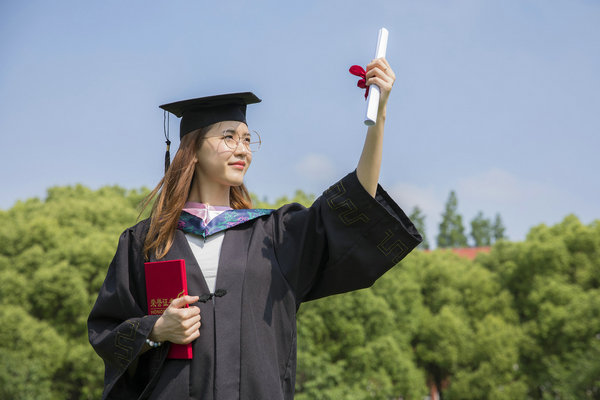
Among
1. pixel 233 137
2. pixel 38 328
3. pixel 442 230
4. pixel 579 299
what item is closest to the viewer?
pixel 233 137

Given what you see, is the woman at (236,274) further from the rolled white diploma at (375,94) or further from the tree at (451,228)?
the tree at (451,228)

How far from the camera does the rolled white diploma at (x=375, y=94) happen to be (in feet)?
7.88

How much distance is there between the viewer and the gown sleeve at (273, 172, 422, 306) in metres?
2.71

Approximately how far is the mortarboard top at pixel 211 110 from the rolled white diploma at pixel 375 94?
0.82 m

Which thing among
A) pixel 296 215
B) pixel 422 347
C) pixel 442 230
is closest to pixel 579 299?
pixel 422 347

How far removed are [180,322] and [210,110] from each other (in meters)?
1.09

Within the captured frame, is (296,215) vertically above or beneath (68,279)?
beneath

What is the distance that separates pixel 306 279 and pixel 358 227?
35cm

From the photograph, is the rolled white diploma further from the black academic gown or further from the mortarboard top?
the mortarboard top

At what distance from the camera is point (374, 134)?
2633mm

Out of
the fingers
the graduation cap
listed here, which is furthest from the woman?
the graduation cap

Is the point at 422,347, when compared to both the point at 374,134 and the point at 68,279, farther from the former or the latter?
the point at 374,134

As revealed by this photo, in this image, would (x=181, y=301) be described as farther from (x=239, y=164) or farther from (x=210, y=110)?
(x=210, y=110)

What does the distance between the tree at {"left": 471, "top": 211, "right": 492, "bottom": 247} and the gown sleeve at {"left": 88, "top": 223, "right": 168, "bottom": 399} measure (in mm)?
61095
